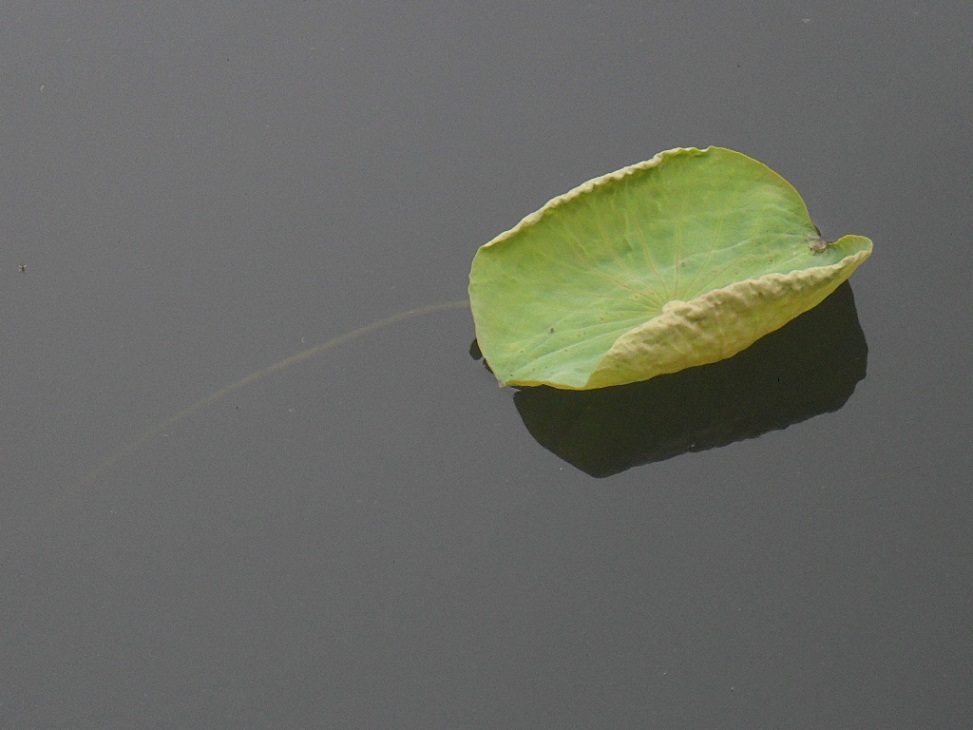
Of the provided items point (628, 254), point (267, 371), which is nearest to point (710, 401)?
point (628, 254)

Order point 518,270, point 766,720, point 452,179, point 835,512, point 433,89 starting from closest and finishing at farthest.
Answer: point 766,720 < point 835,512 < point 518,270 < point 452,179 < point 433,89

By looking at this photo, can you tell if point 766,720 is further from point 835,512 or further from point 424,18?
point 424,18

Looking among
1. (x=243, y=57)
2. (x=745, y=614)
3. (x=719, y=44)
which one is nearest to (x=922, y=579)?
(x=745, y=614)

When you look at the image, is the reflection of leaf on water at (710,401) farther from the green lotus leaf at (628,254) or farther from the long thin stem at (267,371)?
the long thin stem at (267,371)

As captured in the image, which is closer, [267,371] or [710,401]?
[710,401]

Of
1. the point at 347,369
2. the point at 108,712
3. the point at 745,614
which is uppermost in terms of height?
the point at 347,369

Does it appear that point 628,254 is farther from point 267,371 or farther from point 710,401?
point 267,371

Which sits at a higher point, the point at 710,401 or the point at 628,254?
the point at 628,254
